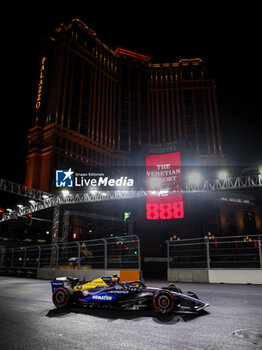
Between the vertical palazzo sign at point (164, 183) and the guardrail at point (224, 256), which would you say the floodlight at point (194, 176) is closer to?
the vertical palazzo sign at point (164, 183)

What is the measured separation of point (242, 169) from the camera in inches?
2404

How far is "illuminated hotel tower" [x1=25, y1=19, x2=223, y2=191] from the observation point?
8588 cm

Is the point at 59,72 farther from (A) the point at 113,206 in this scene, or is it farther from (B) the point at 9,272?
(B) the point at 9,272

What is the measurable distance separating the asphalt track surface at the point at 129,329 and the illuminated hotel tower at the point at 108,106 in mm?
76417

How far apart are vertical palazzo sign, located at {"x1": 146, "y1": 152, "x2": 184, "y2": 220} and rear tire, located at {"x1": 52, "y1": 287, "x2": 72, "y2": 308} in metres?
25.7

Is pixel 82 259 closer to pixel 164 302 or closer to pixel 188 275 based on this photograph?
pixel 188 275

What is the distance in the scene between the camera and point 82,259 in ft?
55.7

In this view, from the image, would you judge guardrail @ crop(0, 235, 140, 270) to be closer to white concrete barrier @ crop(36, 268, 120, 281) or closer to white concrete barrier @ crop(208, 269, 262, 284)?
white concrete barrier @ crop(36, 268, 120, 281)

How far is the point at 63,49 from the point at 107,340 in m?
106

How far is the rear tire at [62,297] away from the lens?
6109 millimetres

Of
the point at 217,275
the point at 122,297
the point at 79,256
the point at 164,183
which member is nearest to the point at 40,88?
the point at 164,183

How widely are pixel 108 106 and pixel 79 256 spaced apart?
9760 centimetres

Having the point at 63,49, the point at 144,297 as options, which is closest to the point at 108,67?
the point at 63,49

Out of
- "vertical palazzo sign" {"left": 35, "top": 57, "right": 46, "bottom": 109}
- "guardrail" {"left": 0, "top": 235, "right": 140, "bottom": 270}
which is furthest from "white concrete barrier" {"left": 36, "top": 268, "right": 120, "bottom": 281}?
"vertical palazzo sign" {"left": 35, "top": 57, "right": 46, "bottom": 109}
